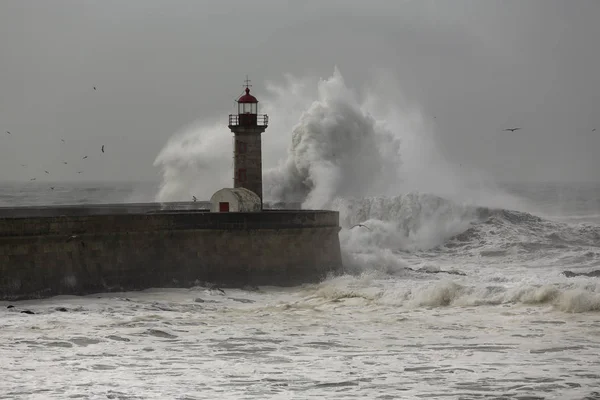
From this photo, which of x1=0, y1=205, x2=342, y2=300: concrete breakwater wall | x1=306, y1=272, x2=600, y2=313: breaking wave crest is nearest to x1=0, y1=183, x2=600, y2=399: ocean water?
x1=306, y1=272, x2=600, y2=313: breaking wave crest

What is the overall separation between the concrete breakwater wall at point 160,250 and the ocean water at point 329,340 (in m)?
0.35

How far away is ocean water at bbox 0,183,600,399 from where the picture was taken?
10.3 m

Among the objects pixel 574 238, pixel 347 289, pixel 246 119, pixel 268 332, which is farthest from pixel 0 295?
pixel 574 238

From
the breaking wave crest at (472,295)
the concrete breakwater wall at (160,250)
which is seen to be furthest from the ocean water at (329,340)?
the concrete breakwater wall at (160,250)

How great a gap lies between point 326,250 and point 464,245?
284 inches

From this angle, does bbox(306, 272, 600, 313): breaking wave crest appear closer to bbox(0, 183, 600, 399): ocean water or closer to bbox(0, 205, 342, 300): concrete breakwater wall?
bbox(0, 183, 600, 399): ocean water

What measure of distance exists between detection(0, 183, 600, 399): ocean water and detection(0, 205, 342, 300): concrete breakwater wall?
351mm

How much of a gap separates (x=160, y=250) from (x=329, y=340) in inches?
196

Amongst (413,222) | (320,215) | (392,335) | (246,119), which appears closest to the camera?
(392,335)

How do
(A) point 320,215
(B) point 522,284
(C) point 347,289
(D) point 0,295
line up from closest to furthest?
(D) point 0,295
(B) point 522,284
(C) point 347,289
(A) point 320,215

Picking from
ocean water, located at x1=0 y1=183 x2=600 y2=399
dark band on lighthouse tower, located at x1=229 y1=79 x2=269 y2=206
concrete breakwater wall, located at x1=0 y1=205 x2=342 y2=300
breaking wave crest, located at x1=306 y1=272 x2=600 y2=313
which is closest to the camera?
ocean water, located at x1=0 y1=183 x2=600 y2=399

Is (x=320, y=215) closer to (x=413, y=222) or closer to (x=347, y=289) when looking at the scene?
(x=347, y=289)

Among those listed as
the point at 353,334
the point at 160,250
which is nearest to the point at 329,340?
the point at 353,334

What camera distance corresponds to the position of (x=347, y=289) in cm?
1722
